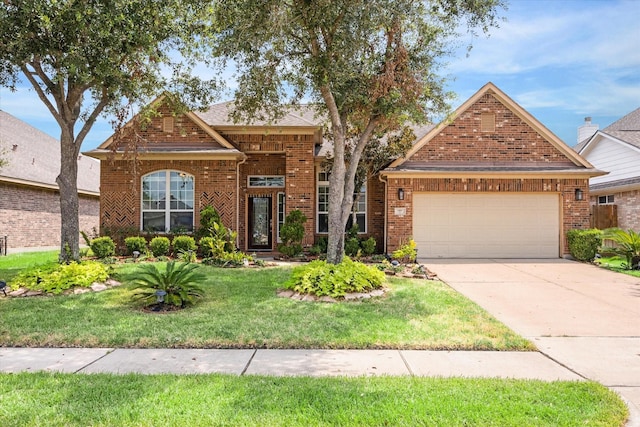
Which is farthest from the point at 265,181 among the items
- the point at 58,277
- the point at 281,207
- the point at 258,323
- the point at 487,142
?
the point at 258,323

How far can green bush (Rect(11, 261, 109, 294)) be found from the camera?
8.12m

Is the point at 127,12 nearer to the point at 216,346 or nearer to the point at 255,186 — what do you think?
the point at 216,346

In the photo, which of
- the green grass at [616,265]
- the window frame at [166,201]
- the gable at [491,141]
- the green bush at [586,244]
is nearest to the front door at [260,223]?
the window frame at [166,201]

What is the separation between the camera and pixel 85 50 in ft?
26.6

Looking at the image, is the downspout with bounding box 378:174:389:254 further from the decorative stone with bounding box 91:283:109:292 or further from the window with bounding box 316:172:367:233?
the decorative stone with bounding box 91:283:109:292

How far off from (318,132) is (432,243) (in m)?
5.54

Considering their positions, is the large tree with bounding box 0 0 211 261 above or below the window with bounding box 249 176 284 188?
above

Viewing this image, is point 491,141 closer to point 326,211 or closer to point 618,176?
point 326,211

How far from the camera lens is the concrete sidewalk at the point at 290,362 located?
434cm

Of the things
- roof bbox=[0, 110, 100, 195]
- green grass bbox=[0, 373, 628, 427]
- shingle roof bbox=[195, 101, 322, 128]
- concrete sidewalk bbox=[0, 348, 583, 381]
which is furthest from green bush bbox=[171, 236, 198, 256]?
green grass bbox=[0, 373, 628, 427]

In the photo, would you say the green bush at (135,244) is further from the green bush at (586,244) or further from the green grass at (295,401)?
the green bush at (586,244)

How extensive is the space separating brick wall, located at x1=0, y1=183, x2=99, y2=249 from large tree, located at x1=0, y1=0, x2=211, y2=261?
9.15 m

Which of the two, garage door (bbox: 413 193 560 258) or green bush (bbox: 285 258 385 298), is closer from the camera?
green bush (bbox: 285 258 385 298)

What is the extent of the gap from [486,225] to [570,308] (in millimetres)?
7343
